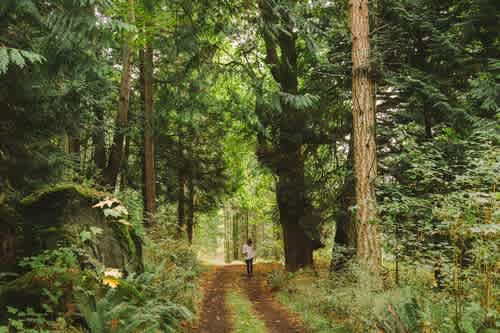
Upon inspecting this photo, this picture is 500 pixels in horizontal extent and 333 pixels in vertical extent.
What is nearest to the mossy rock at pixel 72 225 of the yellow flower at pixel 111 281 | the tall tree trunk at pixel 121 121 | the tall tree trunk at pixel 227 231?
the yellow flower at pixel 111 281

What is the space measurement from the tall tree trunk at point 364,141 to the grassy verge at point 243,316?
291cm

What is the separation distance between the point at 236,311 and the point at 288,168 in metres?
5.99

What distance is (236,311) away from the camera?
10312mm

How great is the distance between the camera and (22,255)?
6.29m

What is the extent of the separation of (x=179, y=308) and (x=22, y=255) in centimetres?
289

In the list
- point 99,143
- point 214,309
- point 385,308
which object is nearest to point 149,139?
point 99,143

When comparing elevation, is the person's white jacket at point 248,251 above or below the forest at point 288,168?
below

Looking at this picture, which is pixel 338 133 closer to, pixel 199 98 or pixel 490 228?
pixel 199 98

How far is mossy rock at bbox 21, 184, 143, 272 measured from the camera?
651 centimetres

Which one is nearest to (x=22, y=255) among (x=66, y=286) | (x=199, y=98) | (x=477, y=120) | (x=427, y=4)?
(x=66, y=286)

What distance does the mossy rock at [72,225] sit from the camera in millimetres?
6512

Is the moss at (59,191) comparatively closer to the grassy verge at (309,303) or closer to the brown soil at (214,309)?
the brown soil at (214,309)

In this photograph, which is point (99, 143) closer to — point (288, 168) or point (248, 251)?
point (288, 168)

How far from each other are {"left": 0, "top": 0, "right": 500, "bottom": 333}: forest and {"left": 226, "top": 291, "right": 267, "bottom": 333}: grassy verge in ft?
0.31
